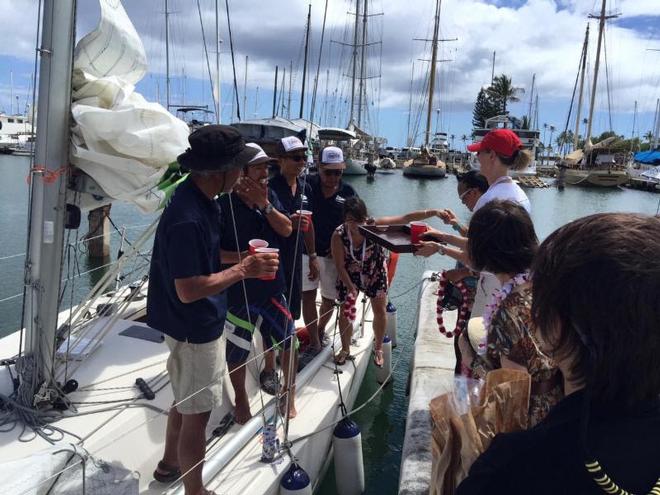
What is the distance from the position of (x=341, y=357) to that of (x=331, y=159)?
1.62m

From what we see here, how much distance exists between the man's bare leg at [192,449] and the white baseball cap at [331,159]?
2271 mm

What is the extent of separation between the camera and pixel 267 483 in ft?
8.80

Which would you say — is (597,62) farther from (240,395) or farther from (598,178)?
(240,395)

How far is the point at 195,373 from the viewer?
2369 millimetres

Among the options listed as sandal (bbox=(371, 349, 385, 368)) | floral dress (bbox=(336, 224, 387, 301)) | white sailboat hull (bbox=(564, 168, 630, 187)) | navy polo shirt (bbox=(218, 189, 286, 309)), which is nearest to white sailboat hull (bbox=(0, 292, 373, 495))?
navy polo shirt (bbox=(218, 189, 286, 309))

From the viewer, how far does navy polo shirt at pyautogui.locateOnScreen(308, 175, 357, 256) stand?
170 inches

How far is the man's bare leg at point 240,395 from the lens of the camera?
3.12 metres

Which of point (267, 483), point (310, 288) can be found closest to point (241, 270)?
point (267, 483)

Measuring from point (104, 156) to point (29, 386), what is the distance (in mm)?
1278

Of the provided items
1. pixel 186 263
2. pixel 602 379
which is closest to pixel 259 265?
pixel 186 263

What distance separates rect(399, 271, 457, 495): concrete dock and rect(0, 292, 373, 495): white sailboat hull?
1.73 ft

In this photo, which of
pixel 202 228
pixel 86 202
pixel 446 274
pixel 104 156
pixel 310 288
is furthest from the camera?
pixel 310 288

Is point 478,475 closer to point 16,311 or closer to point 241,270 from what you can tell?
point 241,270

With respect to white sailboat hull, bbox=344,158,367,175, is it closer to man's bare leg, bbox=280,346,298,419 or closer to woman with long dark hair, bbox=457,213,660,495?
man's bare leg, bbox=280,346,298,419
